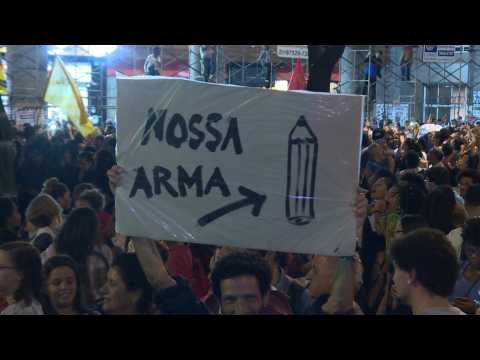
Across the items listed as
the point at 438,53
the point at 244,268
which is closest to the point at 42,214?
Result: the point at 244,268

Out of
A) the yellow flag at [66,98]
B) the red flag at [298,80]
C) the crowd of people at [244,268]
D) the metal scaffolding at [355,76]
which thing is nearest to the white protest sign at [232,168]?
the crowd of people at [244,268]

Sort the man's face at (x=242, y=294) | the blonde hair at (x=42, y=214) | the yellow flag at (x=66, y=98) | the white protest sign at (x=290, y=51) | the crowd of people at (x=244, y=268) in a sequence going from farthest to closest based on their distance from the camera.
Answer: the white protest sign at (x=290, y=51) < the yellow flag at (x=66, y=98) < the blonde hair at (x=42, y=214) < the man's face at (x=242, y=294) < the crowd of people at (x=244, y=268)

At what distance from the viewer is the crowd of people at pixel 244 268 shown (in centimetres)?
304

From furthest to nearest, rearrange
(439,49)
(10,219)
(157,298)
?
(439,49)
(10,219)
(157,298)

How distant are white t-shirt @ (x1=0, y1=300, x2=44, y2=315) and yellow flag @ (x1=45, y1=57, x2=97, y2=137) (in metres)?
6.44

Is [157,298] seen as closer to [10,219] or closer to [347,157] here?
[347,157]

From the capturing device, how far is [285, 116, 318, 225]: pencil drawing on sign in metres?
3.61

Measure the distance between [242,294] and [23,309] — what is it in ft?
3.54

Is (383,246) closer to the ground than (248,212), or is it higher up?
closer to the ground

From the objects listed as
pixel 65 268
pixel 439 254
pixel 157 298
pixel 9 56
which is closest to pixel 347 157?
pixel 439 254

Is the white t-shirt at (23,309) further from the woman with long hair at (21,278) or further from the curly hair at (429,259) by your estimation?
the curly hair at (429,259)

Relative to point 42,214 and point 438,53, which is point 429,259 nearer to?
point 42,214

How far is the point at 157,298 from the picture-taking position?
11.6 ft

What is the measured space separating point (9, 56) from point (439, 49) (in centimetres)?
1041
